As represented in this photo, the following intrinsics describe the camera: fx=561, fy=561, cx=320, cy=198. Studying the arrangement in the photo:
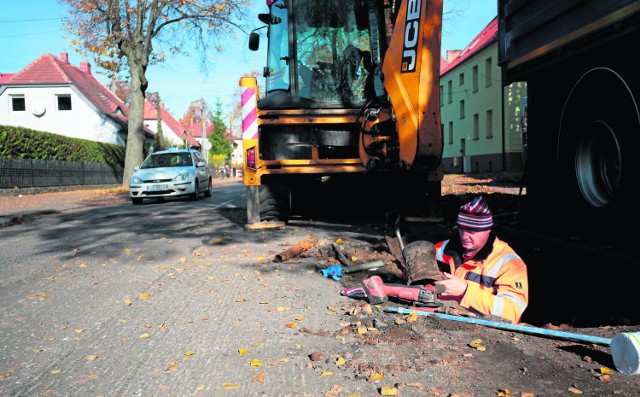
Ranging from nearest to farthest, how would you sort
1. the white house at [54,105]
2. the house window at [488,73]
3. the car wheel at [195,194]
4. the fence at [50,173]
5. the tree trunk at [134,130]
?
1. the car wheel at [195,194]
2. the fence at [50,173]
3. the tree trunk at [134,130]
4. the house window at [488,73]
5. the white house at [54,105]

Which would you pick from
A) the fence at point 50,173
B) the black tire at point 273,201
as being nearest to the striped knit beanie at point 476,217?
the black tire at point 273,201

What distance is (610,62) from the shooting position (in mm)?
5914

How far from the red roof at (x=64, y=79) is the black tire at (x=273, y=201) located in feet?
135

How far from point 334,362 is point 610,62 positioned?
4729 mm

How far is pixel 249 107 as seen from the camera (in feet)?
28.4

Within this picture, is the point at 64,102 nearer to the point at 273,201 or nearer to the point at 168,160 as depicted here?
the point at 168,160

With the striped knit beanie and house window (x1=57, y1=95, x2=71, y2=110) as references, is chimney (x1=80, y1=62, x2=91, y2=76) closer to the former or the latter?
house window (x1=57, y1=95, x2=71, y2=110)

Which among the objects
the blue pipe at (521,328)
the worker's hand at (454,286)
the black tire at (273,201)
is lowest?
the blue pipe at (521,328)

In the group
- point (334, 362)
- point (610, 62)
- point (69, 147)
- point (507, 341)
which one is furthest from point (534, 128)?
point (69, 147)

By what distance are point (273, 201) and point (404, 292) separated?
203 inches

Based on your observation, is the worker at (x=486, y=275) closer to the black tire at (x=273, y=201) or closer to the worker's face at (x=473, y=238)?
the worker's face at (x=473, y=238)

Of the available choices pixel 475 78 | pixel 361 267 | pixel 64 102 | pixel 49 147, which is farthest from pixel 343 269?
pixel 64 102

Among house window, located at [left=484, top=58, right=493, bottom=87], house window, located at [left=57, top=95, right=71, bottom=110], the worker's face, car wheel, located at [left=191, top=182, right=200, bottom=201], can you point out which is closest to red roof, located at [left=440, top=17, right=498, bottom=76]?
house window, located at [left=484, top=58, right=493, bottom=87]

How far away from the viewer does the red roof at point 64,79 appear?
4509cm
